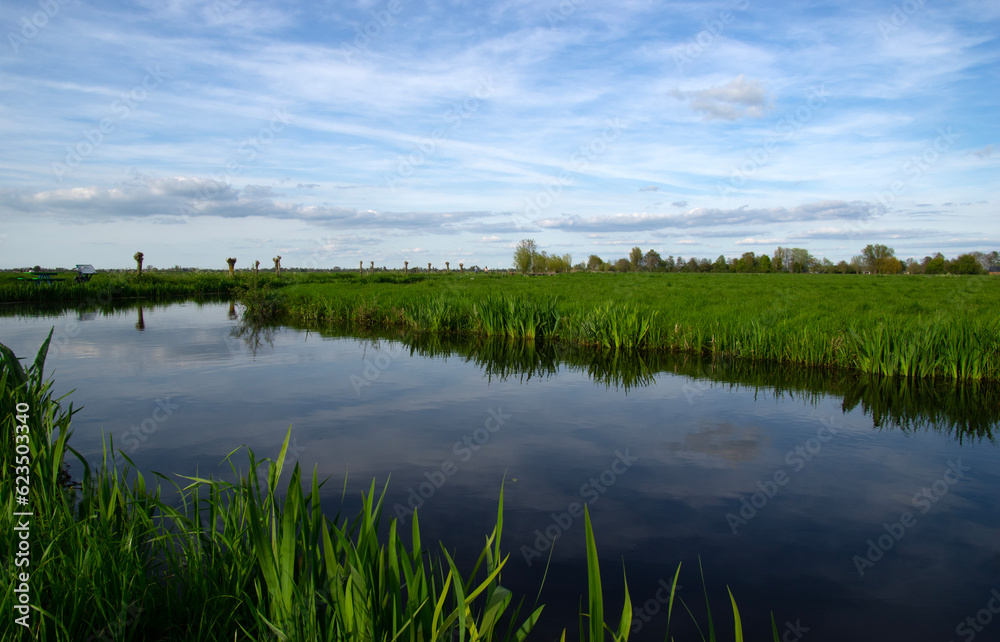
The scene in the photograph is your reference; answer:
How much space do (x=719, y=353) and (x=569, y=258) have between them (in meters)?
98.9

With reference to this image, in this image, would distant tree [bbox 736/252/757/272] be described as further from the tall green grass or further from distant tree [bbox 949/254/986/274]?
the tall green grass

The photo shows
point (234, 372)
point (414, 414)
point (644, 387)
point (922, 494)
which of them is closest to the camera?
point (922, 494)

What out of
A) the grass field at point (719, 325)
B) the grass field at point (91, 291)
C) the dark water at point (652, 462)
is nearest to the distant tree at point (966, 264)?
the grass field at point (719, 325)

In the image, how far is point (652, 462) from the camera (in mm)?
6438

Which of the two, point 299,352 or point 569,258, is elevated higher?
point 569,258

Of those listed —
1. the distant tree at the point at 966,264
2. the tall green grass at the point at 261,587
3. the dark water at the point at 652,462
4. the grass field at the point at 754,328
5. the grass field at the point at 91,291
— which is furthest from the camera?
the distant tree at the point at 966,264

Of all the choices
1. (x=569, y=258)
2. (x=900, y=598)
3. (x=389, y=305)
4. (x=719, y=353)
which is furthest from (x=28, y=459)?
(x=569, y=258)

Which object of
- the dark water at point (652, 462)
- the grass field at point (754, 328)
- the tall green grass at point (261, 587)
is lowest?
the dark water at point (652, 462)

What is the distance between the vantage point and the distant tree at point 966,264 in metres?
78.6

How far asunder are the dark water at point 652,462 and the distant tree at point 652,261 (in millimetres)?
117594

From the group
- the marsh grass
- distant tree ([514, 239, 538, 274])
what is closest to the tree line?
distant tree ([514, 239, 538, 274])

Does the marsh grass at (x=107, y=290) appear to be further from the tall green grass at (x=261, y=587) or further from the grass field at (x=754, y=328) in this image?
the tall green grass at (x=261, y=587)

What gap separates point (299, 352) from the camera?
14.0 meters

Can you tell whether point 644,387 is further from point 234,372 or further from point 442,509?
point 234,372
